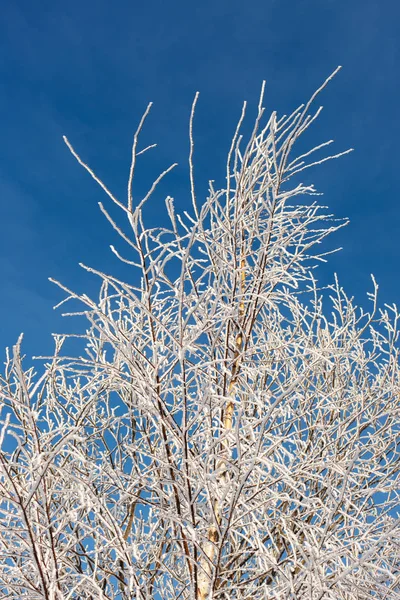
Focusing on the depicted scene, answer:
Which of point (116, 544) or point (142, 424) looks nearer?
point (116, 544)

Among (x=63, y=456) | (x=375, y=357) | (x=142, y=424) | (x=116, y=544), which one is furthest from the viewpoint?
(x=375, y=357)

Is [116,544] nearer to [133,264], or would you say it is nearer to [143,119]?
[133,264]

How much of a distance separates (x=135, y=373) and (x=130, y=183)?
88cm

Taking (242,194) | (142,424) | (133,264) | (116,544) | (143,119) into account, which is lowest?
(116,544)

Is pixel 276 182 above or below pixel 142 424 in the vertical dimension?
above

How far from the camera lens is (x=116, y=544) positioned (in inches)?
102

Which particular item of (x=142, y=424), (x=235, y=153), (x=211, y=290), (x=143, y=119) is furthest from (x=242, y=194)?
(x=142, y=424)

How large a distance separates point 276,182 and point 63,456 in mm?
2605

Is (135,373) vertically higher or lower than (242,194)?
lower

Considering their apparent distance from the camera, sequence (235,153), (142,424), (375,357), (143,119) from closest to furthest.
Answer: (143,119), (235,153), (142,424), (375,357)

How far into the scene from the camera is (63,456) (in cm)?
419

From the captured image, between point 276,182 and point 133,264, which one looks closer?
point 133,264

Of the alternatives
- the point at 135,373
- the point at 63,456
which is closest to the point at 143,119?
the point at 135,373

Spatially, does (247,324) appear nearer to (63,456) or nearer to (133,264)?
(133,264)
